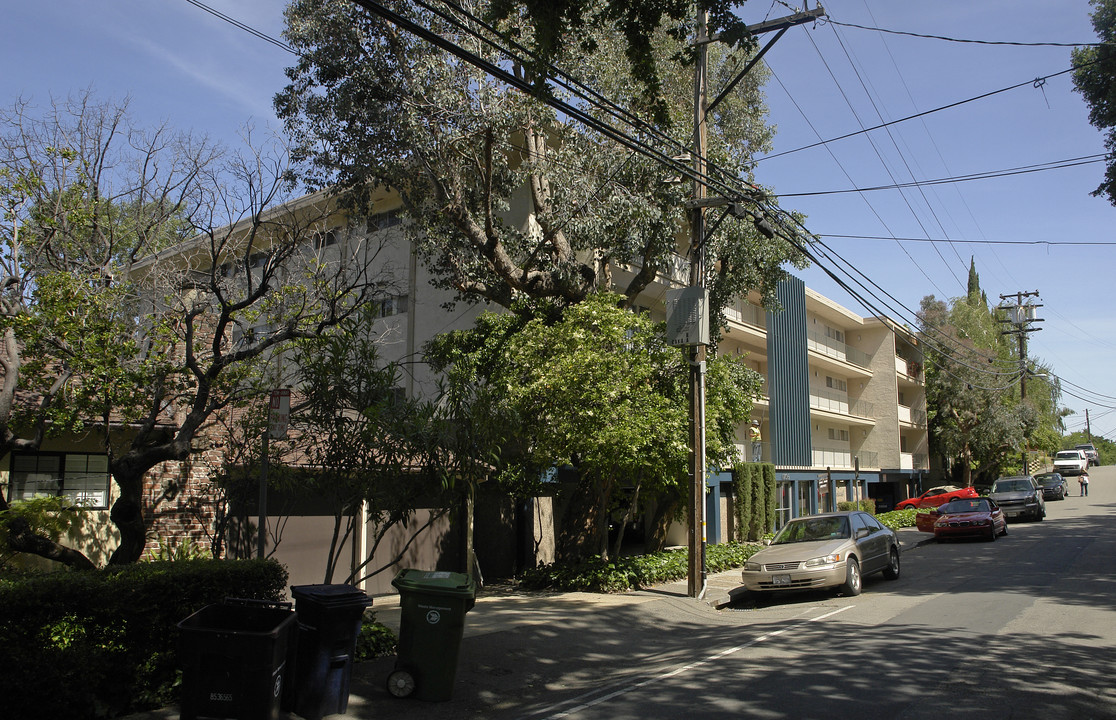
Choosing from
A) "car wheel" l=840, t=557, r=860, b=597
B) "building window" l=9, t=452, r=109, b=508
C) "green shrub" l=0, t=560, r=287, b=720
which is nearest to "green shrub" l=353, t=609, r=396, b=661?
"green shrub" l=0, t=560, r=287, b=720

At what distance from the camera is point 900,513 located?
31.9 meters

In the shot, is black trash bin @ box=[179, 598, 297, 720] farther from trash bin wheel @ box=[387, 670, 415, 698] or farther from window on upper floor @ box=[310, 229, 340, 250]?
window on upper floor @ box=[310, 229, 340, 250]

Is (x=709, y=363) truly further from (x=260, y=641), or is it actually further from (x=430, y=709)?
(x=260, y=641)

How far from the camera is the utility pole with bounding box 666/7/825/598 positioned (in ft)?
44.3

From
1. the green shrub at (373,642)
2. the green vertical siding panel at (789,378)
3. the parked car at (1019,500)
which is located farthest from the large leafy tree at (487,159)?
the parked car at (1019,500)

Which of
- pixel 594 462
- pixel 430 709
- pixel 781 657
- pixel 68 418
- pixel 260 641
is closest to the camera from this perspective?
pixel 260 641

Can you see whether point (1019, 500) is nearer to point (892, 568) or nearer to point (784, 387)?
point (784, 387)

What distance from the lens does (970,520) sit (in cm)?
2295

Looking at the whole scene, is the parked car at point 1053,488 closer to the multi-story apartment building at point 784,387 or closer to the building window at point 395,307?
the multi-story apartment building at point 784,387

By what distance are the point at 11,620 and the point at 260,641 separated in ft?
7.08

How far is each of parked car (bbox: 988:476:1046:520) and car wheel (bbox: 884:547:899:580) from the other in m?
16.8

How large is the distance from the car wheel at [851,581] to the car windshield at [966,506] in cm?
1227

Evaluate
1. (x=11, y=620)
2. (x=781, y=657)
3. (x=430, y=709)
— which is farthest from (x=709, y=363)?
(x=11, y=620)

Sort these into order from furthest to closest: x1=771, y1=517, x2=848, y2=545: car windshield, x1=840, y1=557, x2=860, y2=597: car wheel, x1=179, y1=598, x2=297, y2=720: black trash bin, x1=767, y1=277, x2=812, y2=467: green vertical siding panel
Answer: x1=767, y1=277, x2=812, y2=467: green vertical siding panel
x1=771, y1=517, x2=848, y2=545: car windshield
x1=840, y1=557, x2=860, y2=597: car wheel
x1=179, y1=598, x2=297, y2=720: black trash bin
